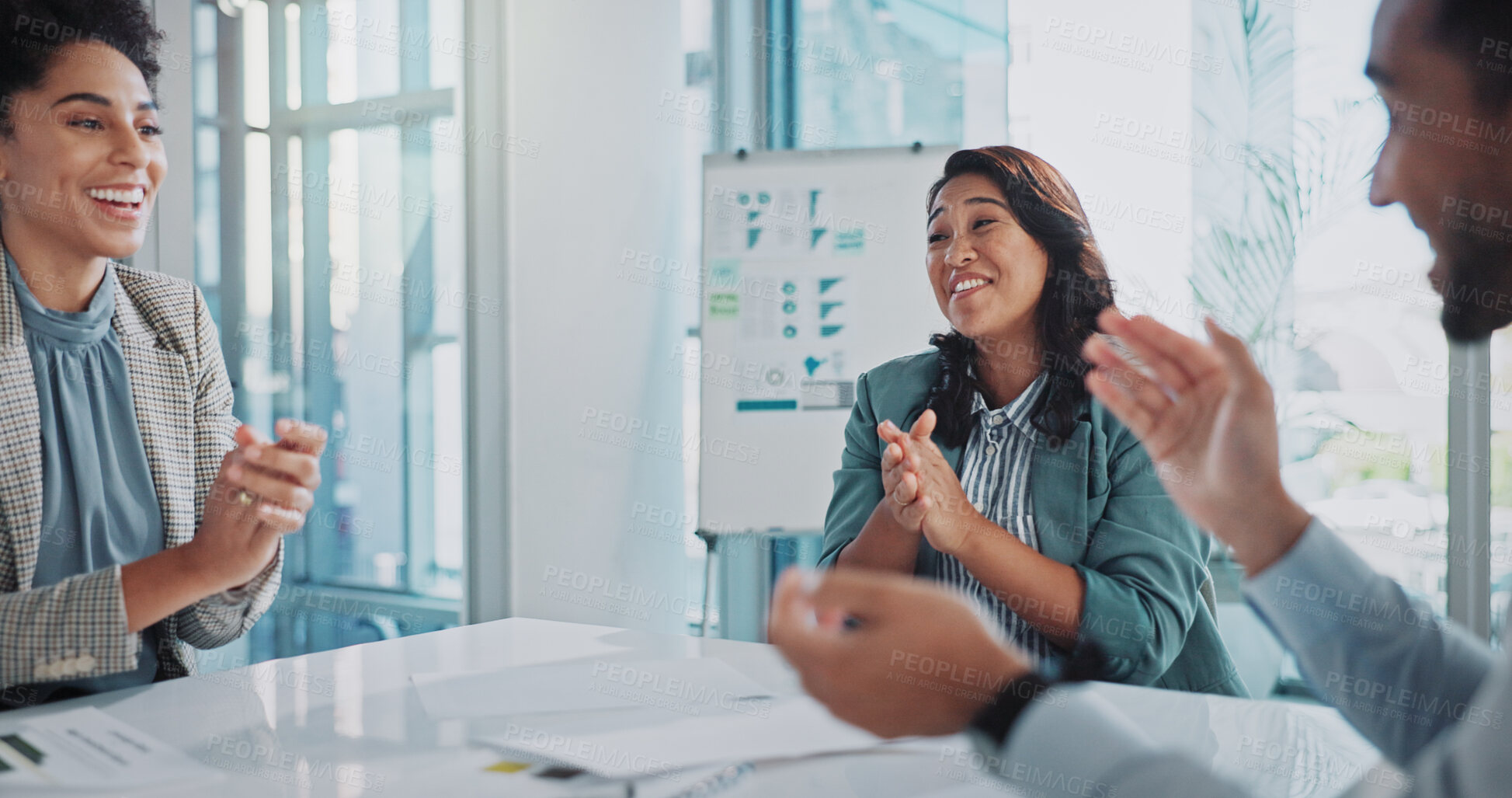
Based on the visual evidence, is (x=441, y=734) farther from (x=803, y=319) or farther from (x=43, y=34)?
(x=803, y=319)

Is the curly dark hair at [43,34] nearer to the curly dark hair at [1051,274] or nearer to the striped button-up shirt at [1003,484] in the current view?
the curly dark hair at [1051,274]

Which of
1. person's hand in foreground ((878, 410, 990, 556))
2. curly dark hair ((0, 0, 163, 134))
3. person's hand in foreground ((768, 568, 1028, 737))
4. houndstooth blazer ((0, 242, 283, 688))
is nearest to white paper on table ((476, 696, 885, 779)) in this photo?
person's hand in foreground ((768, 568, 1028, 737))

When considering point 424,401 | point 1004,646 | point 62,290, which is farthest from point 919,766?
point 424,401

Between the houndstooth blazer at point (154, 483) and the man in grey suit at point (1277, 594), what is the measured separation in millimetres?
987

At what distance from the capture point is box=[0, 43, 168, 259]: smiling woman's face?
1412 millimetres

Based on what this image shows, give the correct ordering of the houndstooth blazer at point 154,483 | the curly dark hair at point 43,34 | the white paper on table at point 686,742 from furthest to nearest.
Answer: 1. the curly dark hair at point 43,34
2. the houndstooth blazer at point 154,483
3. the white paper on table at point 686,742

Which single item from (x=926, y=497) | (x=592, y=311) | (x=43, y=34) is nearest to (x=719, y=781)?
(x=926, y=497)

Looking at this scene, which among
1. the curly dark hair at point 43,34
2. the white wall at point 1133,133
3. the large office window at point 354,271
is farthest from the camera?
the large office window at point 354,271

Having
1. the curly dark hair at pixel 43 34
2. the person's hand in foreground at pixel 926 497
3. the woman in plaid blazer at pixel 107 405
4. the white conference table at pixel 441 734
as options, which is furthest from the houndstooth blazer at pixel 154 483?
the person's hand in foreground at pixel 926 497

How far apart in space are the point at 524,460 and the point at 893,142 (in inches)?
64.1

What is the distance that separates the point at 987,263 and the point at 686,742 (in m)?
1.16

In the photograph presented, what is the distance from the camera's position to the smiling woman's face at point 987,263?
1.76 m

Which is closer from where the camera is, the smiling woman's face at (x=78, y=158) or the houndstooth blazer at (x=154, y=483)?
the houndstooth blazer at (x=154, y=483)

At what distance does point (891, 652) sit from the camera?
653mm
